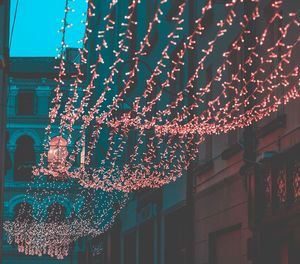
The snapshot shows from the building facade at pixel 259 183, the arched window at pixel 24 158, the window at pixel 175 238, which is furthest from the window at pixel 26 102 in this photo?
the building facade at pixel 259 183

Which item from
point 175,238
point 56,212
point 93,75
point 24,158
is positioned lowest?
point 175,238

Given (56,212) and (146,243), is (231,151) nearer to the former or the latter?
(146,243)

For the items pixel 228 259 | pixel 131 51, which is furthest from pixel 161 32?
pixel 228 259

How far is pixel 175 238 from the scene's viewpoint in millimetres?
23906

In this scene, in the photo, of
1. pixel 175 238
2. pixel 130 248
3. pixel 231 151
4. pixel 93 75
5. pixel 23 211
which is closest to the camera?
pixel 93 75

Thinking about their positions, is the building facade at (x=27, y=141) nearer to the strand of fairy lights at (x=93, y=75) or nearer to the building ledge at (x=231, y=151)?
the building ledge at (x=231, y=151)

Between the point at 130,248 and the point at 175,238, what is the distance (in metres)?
10.2

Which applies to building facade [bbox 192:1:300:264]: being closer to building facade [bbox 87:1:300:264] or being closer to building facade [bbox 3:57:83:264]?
building facade [bbox 87:1:300:264]

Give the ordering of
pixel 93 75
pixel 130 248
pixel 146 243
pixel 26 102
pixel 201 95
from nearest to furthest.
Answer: pixel 93 75 → pixel 201 95 → pixel 146 243 → pixel 130 248 → pixel 26 102

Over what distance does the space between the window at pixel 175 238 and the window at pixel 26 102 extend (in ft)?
107

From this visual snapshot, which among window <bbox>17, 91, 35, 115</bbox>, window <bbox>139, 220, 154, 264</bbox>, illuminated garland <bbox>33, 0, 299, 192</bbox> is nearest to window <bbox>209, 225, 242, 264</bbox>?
illuminated garland <bbox>33, 0, 299, 192</bbox>

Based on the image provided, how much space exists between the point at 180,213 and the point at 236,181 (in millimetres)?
6307

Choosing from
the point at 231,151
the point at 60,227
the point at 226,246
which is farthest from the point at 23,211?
the point at 231,151

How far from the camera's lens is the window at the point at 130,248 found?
3266 cm
